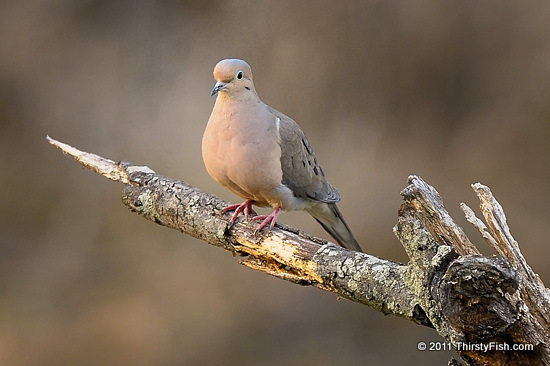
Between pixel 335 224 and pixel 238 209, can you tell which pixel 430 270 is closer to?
pixel 238 209

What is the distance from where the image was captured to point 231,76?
2422 millimetres

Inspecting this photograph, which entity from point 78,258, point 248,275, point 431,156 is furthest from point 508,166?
point 78,258

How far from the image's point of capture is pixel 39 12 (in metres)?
4.23

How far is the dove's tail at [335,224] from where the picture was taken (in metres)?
2.80

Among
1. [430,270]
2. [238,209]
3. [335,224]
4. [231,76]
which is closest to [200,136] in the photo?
[335,224]

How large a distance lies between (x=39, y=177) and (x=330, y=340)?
2.00 metres

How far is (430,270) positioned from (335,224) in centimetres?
132

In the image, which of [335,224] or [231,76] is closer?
[231,76]

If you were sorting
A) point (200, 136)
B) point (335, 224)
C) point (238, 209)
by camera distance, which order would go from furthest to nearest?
1. point (200, 136)
2. point (335, 224)
3. point (238, 209)

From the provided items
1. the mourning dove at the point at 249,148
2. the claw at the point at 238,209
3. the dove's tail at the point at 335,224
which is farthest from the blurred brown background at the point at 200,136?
the claw at the point at 238,209

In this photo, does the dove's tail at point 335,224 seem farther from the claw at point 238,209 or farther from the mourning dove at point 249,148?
the claw at point 238,209

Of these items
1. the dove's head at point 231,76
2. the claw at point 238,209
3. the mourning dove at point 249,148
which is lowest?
the claw at point 238,209

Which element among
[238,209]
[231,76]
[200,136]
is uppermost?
[200,136]

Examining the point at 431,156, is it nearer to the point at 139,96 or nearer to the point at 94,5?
the point at 139,96
